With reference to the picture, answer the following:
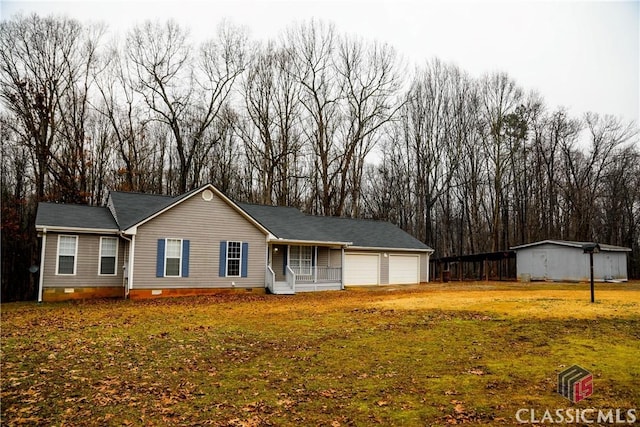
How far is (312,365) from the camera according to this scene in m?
8.04

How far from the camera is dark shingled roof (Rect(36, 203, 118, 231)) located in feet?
59.7

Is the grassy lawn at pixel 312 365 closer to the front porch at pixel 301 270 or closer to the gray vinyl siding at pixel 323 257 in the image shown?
the front porch at pixel 301 270

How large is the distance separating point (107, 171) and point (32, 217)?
5864mm

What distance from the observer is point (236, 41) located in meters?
32.6

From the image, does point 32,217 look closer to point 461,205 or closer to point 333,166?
point 333,166

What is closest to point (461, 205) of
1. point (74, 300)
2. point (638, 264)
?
point (638, 264)

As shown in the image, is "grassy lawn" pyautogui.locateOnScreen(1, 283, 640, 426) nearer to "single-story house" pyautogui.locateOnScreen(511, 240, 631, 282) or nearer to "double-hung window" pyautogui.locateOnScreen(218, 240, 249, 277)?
"double-hung window" pyautogui.locateOnScreen(218, 240, 249, 277)

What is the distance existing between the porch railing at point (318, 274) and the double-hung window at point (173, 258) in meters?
6.21

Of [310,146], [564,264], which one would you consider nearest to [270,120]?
[310,146]

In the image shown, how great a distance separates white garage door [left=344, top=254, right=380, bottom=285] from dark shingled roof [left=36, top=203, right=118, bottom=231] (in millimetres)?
13113

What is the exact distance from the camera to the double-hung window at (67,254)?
1825cm

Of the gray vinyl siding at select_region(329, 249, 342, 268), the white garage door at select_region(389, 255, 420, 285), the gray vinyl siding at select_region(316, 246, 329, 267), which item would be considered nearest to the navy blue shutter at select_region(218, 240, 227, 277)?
the gray vinyl siding at select_region(316, 246, 329, 267)

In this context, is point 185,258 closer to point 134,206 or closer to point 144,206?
point 144,206
